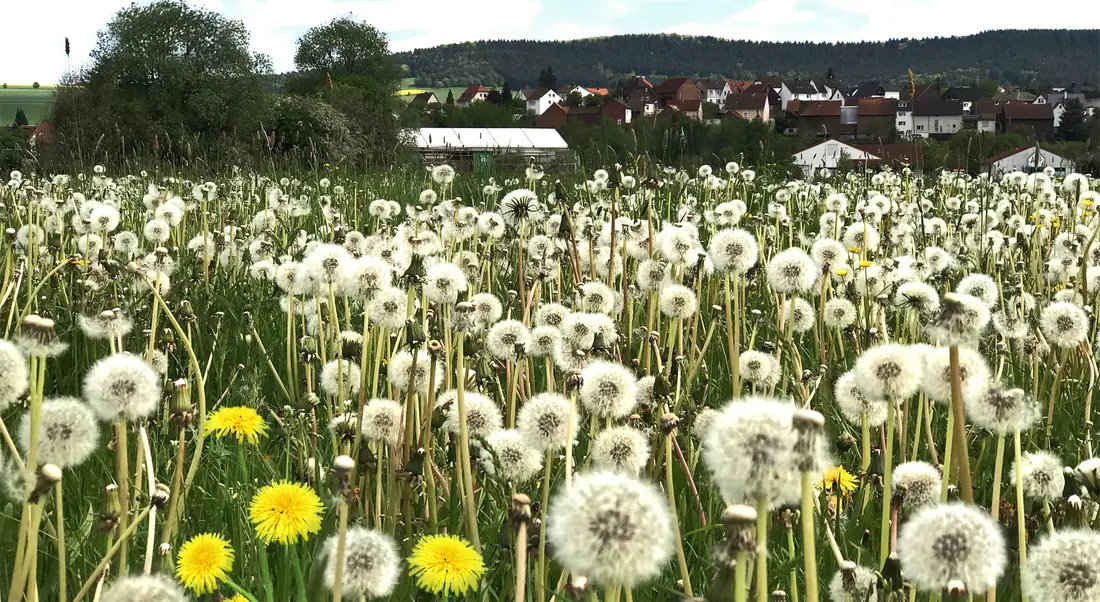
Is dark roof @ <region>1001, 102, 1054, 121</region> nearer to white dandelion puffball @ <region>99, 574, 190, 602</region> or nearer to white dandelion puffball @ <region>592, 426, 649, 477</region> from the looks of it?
white dandelion puffball @ <region>592, 426, 649, 477</region>

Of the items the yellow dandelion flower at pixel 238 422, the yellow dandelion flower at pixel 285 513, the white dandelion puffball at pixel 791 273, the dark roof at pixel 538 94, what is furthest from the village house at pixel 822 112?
the yellow dandelion flower at pixel 285 513

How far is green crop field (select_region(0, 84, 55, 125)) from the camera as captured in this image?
8336 centimetres

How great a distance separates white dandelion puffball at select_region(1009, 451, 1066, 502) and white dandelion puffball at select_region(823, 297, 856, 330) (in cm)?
162

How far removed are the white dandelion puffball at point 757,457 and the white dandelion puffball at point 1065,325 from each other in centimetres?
182

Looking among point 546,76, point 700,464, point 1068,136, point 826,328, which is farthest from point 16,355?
point 546,76

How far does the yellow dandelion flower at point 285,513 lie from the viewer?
1771 millimetres

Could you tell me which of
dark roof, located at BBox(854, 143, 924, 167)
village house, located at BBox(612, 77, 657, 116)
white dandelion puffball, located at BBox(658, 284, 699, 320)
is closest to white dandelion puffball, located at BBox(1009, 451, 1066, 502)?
white dandelion puffball, located at BBox(658, 284, 699, 320)

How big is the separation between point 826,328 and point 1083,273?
1.06 m

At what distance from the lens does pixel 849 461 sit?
2852 millimetres

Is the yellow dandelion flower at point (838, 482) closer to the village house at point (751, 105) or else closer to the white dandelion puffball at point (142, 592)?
the white dandelion puffball at point (142, 592)

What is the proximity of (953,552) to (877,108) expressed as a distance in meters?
142

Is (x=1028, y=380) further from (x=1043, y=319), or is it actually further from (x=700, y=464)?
(x=700, y=464)

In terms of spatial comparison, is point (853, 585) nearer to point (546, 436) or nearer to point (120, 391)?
point (546, 436)

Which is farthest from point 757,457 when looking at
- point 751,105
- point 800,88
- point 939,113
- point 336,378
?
point 800,88
